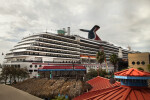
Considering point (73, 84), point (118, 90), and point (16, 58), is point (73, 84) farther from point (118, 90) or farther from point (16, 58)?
point (16, 58)

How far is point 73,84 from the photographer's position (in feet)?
81.5

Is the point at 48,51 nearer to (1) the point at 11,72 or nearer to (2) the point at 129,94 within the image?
(1) the point at 11,72

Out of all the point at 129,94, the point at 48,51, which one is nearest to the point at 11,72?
the point at 48,51

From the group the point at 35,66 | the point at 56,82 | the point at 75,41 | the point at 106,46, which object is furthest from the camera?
the point at 106,46

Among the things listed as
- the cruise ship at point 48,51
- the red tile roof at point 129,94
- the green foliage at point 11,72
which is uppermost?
the cruise ship at point 48,51

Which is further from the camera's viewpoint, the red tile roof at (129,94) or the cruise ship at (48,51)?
the cruise ship at (48,51)

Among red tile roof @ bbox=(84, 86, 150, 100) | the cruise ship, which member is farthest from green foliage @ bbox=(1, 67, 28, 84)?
red tile roof @ bbox=(84, 86, 150, 100)

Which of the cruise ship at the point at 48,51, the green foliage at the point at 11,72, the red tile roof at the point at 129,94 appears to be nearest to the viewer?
the red tile roof at the point at 129,94

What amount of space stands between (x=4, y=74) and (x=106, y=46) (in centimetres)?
6863

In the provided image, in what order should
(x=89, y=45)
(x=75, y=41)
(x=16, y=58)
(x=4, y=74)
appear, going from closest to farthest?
(x=4, y=74) < (x=16, y=58) < (x=75, y=41) < (x=89, y=45)

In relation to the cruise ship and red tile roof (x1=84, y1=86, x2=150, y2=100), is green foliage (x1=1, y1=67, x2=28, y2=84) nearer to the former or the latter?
the cruise ship

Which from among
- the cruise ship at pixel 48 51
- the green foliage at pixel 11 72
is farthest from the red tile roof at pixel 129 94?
the cruise ship at pixel 48 51

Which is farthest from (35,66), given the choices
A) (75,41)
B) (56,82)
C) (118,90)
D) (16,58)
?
(118,90)

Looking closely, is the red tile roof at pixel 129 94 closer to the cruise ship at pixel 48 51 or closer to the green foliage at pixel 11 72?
the green foliage at pixel 11 72
